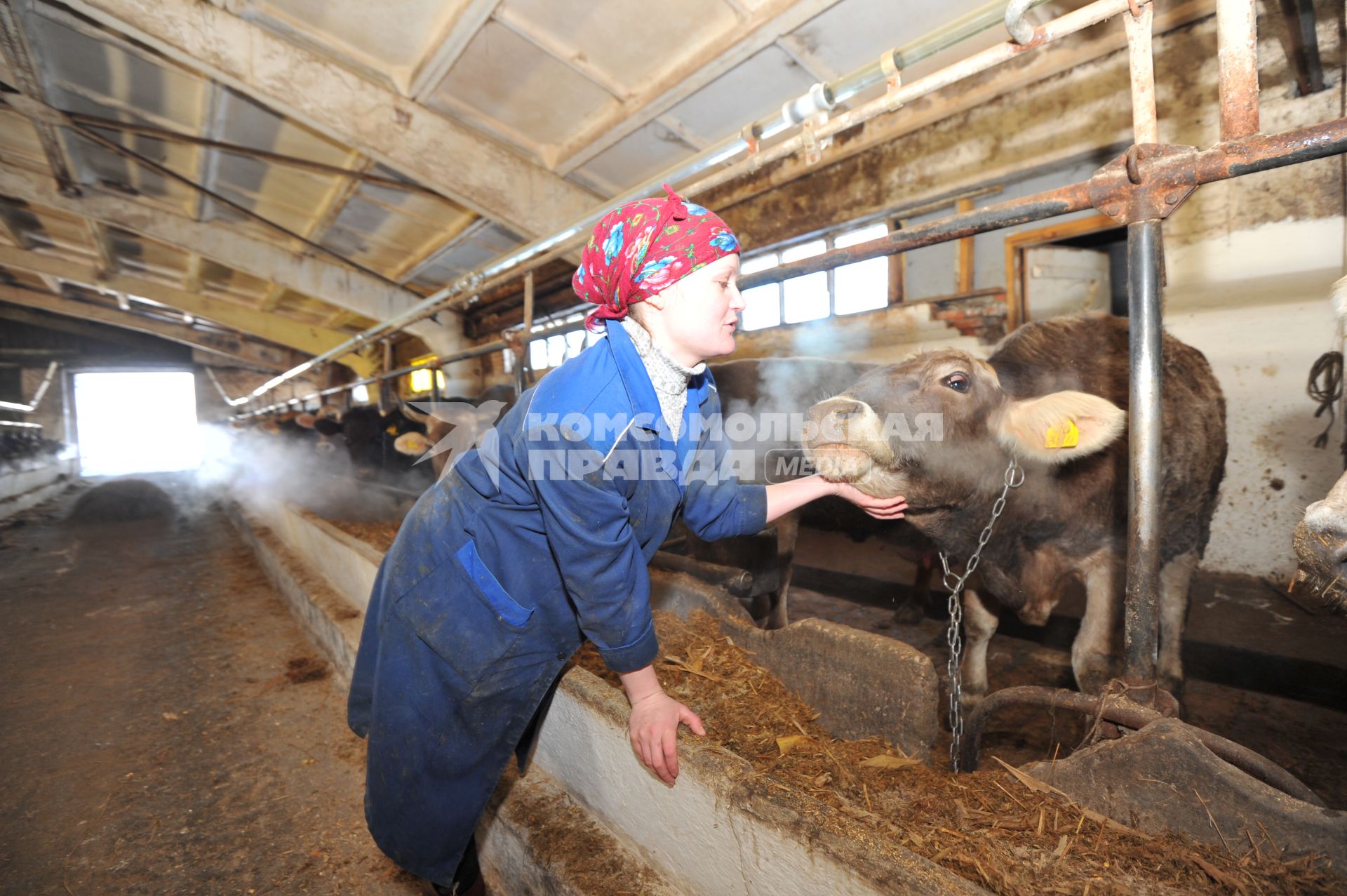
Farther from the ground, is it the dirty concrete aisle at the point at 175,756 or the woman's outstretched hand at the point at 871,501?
the woman's outstretched hand at the point at 871,501

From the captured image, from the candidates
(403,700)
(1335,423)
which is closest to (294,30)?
(403,700)

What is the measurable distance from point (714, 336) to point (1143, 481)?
1.10 m

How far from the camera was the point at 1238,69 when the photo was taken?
1.30m

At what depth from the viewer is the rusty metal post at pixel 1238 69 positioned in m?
1.27

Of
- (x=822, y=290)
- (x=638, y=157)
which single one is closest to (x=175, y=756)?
(x=638, y=157)

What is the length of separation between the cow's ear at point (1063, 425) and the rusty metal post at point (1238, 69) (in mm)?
849

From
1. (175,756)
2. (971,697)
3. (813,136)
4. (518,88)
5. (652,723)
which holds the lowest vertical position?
(175,756)

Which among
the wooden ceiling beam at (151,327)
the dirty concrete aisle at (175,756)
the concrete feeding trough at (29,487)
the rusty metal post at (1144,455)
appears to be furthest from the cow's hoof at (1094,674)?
the wooden ceiling beam at (151,327)

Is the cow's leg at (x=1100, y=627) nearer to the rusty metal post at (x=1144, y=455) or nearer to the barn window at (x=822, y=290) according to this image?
the rusty metal post at (x=1144, y=455)

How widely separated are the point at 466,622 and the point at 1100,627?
239 cm

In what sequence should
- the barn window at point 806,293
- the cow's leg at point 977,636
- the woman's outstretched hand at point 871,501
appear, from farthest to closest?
the barn window at point 806,293
the cow's leg at point 977,636
the woman's outstretched hand at point 871,501

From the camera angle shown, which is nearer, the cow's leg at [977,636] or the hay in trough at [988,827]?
the hay in trough at [988,827]

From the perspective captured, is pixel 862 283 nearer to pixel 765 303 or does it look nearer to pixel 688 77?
pixel 765 303

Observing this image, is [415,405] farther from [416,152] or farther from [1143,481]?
[1143,481]
